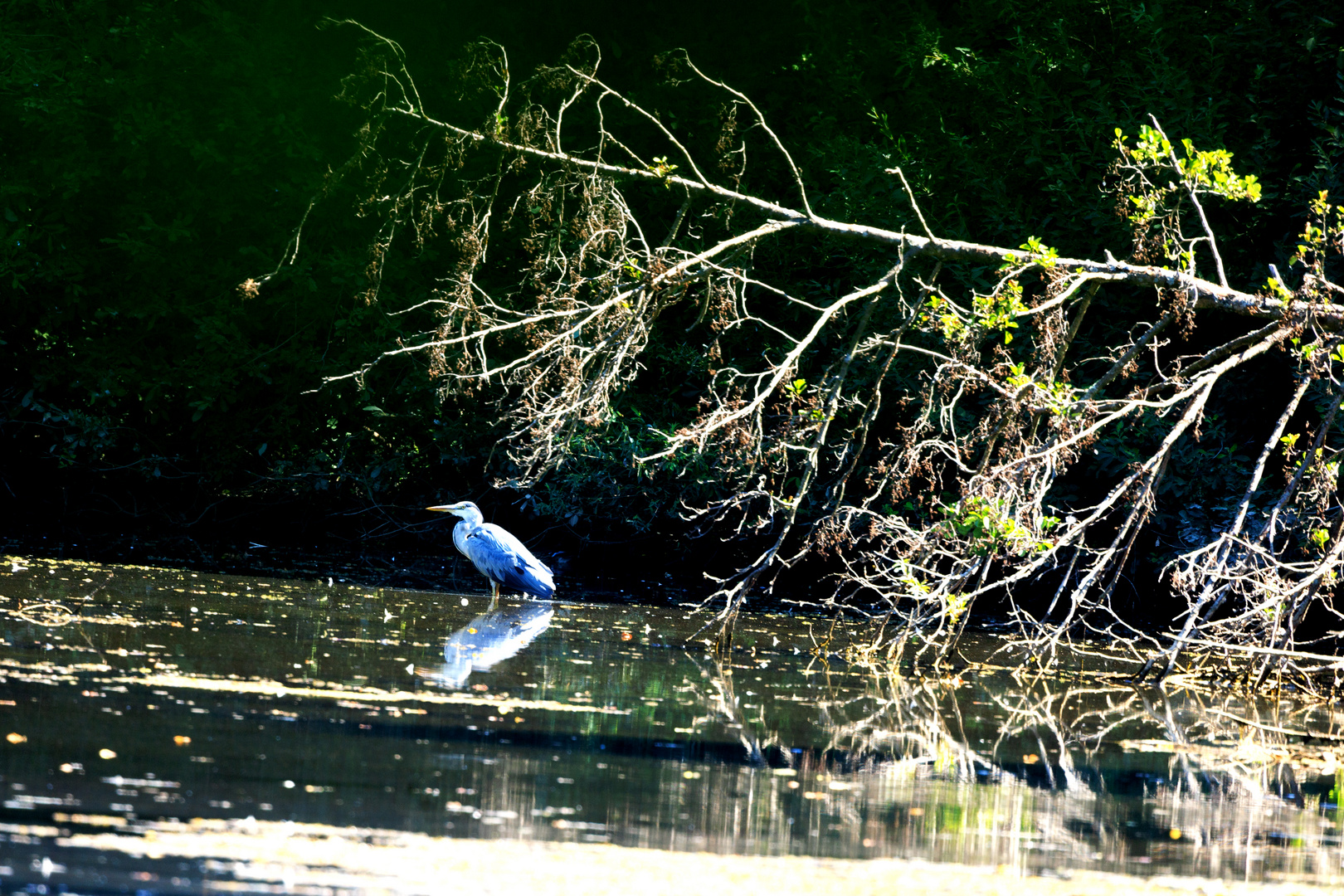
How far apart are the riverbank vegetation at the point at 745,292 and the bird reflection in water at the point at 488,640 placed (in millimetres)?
890

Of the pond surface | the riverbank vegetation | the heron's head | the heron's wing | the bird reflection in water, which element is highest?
the riverbank vegetation

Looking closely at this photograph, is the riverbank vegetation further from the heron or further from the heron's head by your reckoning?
the heron's head

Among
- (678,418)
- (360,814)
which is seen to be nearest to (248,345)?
(678,418)

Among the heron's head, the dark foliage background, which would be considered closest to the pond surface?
the heron's head

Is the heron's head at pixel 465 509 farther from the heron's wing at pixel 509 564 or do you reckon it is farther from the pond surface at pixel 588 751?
the pond surface at pixel 588 751

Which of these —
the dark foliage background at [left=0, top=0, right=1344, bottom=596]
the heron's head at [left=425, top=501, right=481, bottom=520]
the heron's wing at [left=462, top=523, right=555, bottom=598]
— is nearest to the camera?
the heron's wing at [left=462, top=523, right=555, bottom=598]

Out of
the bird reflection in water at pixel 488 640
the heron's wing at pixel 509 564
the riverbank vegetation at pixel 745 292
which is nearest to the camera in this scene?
the bird reflection in water at pixel 488 640

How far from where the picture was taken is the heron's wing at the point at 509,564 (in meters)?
11.2

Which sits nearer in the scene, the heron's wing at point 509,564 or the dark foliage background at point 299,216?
the heron's wing at point 509,564

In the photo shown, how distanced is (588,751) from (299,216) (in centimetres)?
1035

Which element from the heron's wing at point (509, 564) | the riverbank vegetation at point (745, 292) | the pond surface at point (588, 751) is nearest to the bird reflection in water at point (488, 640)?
the pond surface at point (588, 751)

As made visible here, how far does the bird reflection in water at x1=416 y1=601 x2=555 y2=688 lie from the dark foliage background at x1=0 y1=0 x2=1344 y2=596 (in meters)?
2.66

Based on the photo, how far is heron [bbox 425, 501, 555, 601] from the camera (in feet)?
36.9

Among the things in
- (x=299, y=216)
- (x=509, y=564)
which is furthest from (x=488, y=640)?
(x=299, y=216)
